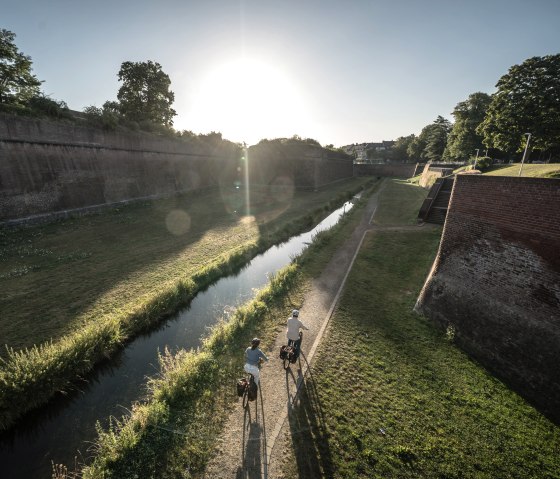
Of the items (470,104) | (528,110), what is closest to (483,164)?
(528,110)

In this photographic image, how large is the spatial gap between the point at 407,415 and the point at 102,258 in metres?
14.9

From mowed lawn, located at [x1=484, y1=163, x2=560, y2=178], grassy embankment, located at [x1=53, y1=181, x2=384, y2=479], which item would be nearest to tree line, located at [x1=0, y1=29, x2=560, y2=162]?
mowed lawn, located at [x1=484, y1=163, x2=560, y2=178]

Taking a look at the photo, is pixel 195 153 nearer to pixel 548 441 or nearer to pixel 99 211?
pixel 99 211

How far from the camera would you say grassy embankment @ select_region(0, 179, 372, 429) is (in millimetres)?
6648

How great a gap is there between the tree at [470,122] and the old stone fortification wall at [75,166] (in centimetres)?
4468

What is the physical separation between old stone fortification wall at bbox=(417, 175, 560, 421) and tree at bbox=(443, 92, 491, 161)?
43290 millimetres

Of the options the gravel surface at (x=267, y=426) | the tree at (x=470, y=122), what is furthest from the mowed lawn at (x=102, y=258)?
the tree at (x=470, y=122)

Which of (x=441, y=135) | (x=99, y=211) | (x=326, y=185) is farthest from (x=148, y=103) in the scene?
(x=441, y=135)

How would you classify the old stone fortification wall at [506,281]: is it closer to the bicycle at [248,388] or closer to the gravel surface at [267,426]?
the gravel surface at [267,426]

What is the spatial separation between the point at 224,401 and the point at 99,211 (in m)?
21.0

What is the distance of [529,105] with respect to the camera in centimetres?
2475

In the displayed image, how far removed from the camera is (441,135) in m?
62.2

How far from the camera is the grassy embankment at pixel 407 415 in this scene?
4797mm

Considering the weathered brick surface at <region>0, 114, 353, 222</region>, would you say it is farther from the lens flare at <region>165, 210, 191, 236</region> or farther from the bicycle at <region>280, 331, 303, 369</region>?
the bicycle at <region>280, 331, 303, 369</region>
